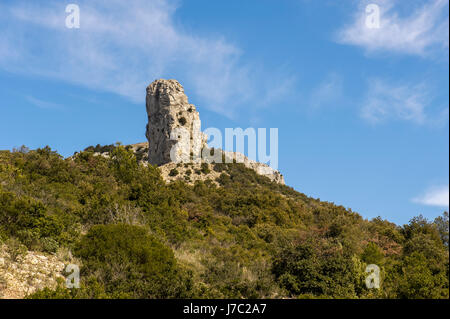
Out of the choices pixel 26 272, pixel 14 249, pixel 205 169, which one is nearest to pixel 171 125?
pixel 205 169

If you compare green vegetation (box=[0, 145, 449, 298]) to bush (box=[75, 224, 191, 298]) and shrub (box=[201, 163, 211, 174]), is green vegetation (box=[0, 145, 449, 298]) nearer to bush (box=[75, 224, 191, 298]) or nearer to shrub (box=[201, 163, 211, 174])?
bush (box=[75, 224, 191, 298])

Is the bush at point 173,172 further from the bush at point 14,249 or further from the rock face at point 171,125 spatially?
the bush at point 14,249

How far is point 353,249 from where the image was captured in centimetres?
1694

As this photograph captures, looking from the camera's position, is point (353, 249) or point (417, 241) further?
point (417, 241)

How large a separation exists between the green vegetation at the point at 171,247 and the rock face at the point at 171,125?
27.6 metres

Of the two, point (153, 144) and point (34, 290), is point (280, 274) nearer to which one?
point (34, 290)

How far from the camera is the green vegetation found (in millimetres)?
12320

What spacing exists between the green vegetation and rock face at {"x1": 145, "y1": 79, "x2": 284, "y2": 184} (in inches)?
1082

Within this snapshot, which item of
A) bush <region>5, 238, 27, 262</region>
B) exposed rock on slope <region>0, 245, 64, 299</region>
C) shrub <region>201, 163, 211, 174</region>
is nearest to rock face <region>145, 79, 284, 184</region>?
shrub <region>201, 163, 211, 174</region>

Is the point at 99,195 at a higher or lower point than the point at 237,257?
higher
